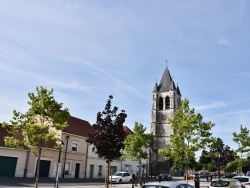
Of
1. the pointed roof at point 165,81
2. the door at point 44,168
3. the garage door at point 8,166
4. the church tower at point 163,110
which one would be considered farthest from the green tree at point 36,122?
the pointed roof at point 165,81

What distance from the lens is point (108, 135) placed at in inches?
800

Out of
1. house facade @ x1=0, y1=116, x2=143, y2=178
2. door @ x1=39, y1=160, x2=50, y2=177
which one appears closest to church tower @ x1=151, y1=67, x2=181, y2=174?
house facade @ x1=0, y1=116, x2=143, y2=178

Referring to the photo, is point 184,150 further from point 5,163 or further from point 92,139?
point 5,163

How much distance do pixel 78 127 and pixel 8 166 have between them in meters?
13.2

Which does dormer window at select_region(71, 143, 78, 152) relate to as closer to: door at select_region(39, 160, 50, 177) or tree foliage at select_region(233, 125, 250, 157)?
door at select_region(39, 160, 50, 177)

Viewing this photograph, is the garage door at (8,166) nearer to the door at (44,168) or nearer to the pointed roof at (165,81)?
the door at (44,168)

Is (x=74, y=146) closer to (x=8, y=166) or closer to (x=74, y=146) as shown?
(x=74, y=146)

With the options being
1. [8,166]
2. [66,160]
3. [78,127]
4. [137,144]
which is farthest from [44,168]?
[137,144]

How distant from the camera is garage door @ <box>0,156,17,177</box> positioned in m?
28.7

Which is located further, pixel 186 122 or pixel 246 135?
pixel 246 135

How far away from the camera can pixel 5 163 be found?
28953mm

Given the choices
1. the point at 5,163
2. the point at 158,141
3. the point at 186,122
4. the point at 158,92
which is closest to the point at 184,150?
the point at 186,122

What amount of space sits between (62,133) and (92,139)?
15730 mm

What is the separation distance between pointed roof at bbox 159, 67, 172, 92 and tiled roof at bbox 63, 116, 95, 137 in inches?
1805
